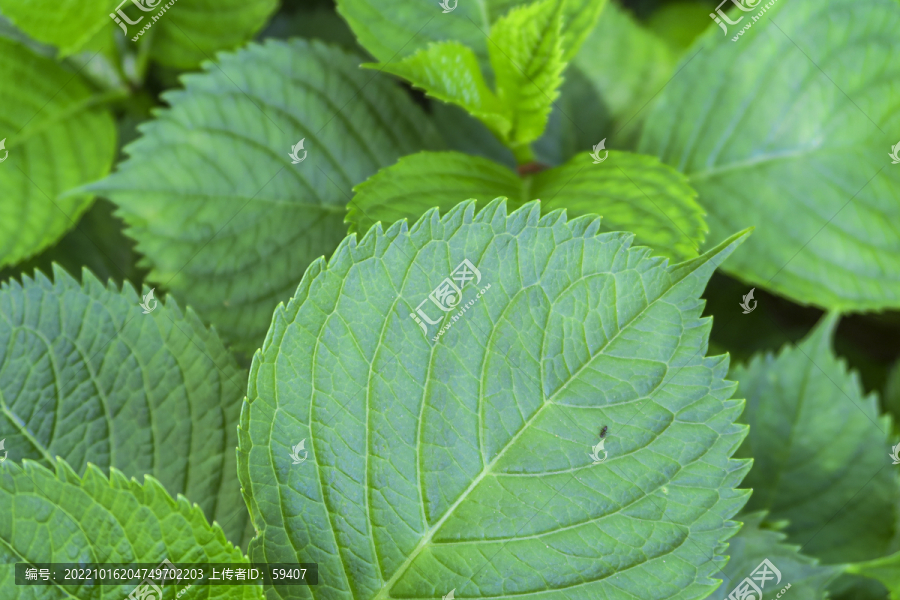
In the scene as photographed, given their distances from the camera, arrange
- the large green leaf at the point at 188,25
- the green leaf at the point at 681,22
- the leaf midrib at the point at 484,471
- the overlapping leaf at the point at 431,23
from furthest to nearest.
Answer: the green leaf at the point at 681,22 < the large green leaf at the point at 188,25 < the overlapping leaf at the point at 431,23 < the leaf midrib at the point at 484,471

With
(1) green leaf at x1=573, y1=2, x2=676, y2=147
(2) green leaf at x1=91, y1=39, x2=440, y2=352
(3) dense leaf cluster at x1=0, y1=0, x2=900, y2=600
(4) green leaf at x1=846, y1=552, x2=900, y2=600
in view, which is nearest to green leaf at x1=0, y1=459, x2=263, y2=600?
(3) dense leaf cluster at x1=0, y1=0, x2=900, y2=600

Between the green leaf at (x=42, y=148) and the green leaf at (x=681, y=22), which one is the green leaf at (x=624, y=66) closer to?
the green leaf at (x=681, y=22)

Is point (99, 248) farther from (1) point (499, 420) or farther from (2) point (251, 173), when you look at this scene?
(1) point (499, 420)

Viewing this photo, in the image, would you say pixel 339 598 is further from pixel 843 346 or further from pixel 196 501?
pixel 843 346

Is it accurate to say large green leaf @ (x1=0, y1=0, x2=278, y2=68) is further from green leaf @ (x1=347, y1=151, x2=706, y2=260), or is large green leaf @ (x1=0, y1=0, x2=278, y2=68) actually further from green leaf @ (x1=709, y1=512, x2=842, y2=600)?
green leaf @ (x1=709, y1=512, x2=842, y2=600)

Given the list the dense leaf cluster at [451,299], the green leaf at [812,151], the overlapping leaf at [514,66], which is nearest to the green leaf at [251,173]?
the dense leaf cluster at [451,299]

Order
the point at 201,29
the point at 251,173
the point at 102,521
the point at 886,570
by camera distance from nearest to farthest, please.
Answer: the point at 102,521, the point at 886,570, the point at 251,173, the point at 201,29

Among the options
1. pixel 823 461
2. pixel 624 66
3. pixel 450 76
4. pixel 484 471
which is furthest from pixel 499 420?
pixel 624 66
